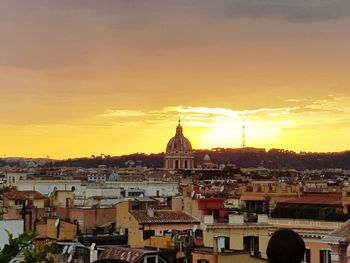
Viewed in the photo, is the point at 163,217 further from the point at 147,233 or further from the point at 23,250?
the point at 23,250

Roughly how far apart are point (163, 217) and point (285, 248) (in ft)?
97.9

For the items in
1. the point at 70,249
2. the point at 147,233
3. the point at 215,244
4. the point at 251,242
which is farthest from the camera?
the point at 147,233

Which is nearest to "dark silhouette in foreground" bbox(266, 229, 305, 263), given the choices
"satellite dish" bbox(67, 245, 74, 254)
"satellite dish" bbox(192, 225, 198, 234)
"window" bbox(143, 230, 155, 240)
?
"satellite dish" bbox(67, 245, 74, 254)

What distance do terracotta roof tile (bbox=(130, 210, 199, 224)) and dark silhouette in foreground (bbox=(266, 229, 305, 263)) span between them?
28551 millimetres

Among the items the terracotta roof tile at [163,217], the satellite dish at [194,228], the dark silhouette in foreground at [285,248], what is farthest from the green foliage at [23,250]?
the terracotta roof tile at [163,217]

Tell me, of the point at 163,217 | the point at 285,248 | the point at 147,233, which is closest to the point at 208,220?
the point at 147,233

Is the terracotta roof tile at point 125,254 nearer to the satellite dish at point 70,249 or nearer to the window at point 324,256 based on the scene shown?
the satellite dish at point 70,249

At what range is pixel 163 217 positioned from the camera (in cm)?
3612

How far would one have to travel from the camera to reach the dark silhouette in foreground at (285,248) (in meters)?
6.42

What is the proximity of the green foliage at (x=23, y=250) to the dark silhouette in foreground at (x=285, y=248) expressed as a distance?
2.25 meters

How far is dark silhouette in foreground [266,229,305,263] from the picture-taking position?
6418 mm

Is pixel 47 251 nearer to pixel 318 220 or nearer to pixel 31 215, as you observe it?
pixel 318 220

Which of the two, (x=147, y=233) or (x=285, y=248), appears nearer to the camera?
(x=285, y=248)

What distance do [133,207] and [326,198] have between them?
8.52 m
